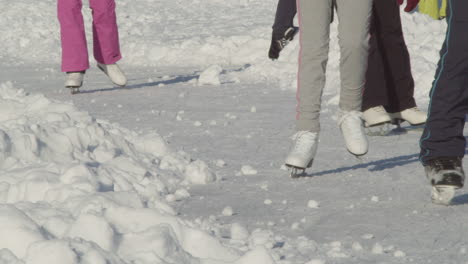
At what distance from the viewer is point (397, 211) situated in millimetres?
3869

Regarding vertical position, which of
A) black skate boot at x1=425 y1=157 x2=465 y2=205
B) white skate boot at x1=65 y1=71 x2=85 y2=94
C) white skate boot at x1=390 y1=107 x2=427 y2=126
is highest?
black skate boot at x1=425 y1=157 x2=465 y2=205

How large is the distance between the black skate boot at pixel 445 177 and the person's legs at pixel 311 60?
695 millimetres

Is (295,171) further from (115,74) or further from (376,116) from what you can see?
(115,74)

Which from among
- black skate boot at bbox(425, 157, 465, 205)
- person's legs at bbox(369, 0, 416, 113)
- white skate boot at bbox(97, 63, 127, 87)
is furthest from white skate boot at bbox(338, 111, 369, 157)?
white skate boot at bbox(97, 63, 127, 87)

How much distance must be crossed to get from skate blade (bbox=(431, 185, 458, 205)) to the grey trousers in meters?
0.73

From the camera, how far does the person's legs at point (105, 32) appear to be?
28.5 ft

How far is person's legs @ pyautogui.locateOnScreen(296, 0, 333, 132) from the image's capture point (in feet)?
14.4

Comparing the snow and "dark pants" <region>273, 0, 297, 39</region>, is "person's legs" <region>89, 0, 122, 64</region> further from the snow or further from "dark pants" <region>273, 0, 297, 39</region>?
"dark pants" <region>273, 0, 297, 39</region>

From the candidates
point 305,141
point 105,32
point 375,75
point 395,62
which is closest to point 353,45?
point 305,141

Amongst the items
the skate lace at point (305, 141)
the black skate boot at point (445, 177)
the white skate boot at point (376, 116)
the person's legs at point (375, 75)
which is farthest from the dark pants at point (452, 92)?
the person's legs at point (375, 75)

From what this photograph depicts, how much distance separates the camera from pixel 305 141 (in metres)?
4.40

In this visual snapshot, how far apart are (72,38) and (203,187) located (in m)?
4.33

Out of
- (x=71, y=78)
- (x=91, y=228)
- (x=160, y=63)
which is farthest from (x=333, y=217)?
(x=160, y=63)

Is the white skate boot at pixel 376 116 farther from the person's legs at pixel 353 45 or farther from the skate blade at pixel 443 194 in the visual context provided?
the skate blade at pixel 443 194
